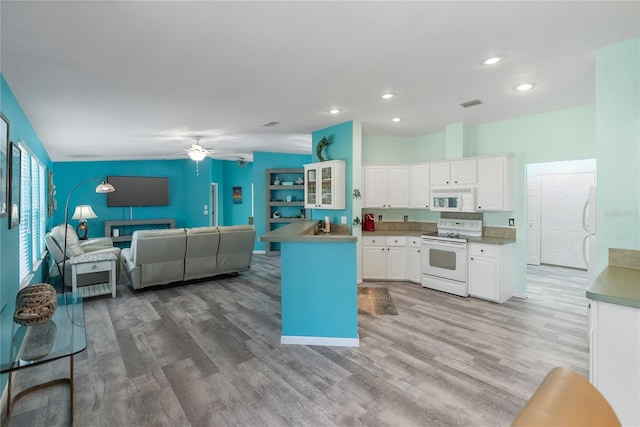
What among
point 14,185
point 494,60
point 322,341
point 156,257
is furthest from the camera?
point 156,257

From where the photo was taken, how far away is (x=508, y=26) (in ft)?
6.64

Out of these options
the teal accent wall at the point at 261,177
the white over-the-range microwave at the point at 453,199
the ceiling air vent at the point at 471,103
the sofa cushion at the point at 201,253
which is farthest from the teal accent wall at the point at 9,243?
the white over-the-range microwave at the point at 453,199

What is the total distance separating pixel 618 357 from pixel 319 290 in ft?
6.82

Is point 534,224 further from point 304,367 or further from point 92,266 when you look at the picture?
point 92,266

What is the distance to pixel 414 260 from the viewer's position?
505 cm

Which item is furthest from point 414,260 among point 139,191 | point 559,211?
point 139,191

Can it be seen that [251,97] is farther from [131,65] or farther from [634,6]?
[634,6]

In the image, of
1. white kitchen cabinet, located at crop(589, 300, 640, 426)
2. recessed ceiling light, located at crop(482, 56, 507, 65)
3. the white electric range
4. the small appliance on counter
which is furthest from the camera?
the small appliance on counter

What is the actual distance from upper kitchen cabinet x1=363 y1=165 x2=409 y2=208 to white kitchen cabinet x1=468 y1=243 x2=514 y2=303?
1.45 meters

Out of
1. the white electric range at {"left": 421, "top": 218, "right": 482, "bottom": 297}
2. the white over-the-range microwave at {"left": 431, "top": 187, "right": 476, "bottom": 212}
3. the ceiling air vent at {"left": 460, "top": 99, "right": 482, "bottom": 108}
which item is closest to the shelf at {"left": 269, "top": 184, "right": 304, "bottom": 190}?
the white over-the-range microwave at {"left": 431, "top": 187, "right": 476, "bottom": 212}

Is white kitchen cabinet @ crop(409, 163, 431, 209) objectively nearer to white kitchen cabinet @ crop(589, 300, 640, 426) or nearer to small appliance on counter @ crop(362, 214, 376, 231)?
small appliance on counter @ crop(362, 214, 376, 231)

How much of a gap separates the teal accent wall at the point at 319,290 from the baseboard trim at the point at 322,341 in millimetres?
29

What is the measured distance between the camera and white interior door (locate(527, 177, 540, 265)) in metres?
6.54

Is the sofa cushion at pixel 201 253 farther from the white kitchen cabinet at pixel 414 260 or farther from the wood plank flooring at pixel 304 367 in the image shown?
the white kitchen cabinet at pixel 414 260
